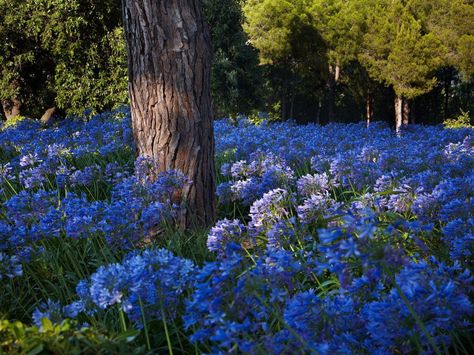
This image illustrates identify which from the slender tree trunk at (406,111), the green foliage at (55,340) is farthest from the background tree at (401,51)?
the green foliage at (55,340)

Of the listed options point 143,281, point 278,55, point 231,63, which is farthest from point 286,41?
point 143,281

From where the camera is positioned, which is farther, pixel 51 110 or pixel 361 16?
pixel 361 16

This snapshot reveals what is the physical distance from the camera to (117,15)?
49.8 ft

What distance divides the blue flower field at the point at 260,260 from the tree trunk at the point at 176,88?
0.77 feet

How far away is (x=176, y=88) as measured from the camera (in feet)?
15.0

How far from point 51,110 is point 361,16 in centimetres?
1415

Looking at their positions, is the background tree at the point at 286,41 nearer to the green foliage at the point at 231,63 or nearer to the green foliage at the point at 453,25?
the green foliage at the point at 231,63

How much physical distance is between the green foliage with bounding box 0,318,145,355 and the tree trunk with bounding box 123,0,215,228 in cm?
267

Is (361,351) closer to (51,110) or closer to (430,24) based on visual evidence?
(51,110)

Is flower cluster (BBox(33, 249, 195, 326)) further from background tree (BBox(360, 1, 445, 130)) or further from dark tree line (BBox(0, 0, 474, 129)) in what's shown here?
background tree (BBox(360, 1, 445, 130))

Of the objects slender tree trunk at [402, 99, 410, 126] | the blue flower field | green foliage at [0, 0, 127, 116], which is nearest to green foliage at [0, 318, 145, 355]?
Answer: the blue flower field

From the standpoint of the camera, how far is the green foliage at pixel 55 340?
1705 millimetres

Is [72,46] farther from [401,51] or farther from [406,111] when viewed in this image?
[406,111]

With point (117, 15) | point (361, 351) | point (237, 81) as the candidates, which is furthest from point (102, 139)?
point (237, 81)
